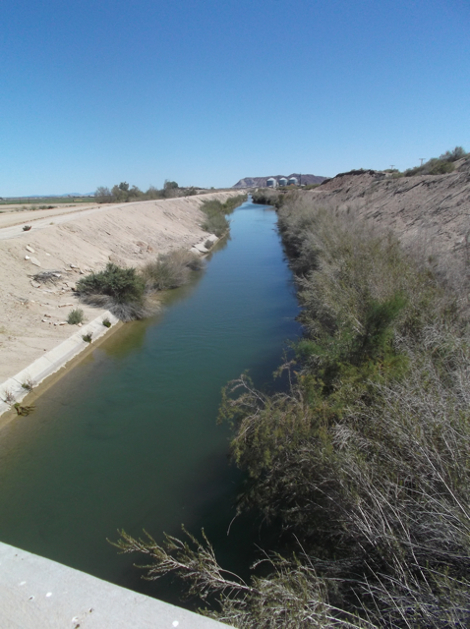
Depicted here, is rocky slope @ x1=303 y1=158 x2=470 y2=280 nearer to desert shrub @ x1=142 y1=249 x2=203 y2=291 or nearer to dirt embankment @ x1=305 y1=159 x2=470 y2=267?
dirt embankment @ x1=305 y1=159 x2=470 y2=267

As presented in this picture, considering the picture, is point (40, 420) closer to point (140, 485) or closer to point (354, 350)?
point (140, 485)

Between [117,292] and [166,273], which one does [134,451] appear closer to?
[117,292]

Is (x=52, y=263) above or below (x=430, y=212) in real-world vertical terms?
below

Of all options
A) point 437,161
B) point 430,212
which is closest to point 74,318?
point 430,212

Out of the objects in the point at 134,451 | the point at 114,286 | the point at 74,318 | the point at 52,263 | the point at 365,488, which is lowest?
the point at 134,451

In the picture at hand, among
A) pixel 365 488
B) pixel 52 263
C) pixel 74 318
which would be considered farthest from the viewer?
pixel 52 263

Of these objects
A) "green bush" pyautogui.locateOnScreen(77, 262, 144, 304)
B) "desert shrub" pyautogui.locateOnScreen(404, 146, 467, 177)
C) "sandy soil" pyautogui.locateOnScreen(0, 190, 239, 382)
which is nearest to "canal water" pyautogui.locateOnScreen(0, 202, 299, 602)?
"sandy soil" pyautogui.locateOnScreen(0, 190, 239, 382)
